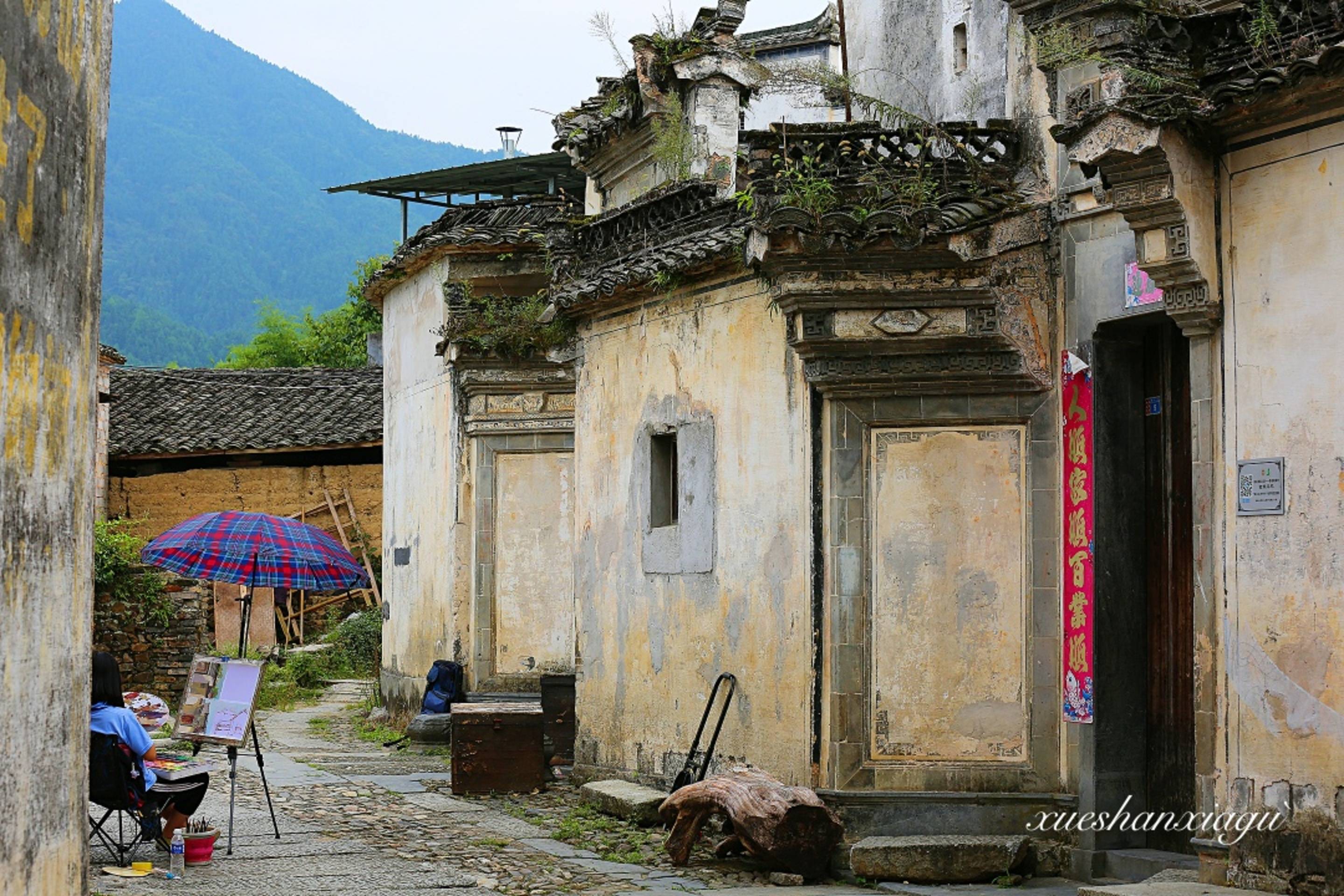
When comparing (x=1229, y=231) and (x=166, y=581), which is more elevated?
(x=1229, y=231)

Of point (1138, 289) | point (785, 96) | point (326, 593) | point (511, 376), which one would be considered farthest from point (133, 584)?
point (1138, 289)

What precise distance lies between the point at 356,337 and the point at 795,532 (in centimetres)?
3880

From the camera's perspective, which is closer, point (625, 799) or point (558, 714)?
point (625, 799)

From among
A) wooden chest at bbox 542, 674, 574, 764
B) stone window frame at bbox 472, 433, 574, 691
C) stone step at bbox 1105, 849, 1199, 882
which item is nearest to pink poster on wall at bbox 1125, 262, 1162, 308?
stone step at bbox 1105, 849, 1199, 882

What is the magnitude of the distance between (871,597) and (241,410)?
2293cm

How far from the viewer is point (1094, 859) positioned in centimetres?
1009

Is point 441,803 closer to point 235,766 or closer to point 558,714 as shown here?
point 235,766

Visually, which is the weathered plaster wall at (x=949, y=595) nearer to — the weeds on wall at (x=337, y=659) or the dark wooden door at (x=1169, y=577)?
the dark wooden door at (x=1169, y=577)

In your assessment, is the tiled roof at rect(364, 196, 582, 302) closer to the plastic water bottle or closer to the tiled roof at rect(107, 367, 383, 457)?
the plastic water bottle

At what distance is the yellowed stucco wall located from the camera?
813 cm

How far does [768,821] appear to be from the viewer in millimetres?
10188

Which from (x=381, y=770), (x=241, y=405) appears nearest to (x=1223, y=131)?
(x=381, y=770)

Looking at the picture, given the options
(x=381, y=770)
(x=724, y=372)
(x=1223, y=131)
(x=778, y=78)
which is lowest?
(x=381, y=770)

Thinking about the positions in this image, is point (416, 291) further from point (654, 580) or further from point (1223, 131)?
point (1223, 131)
